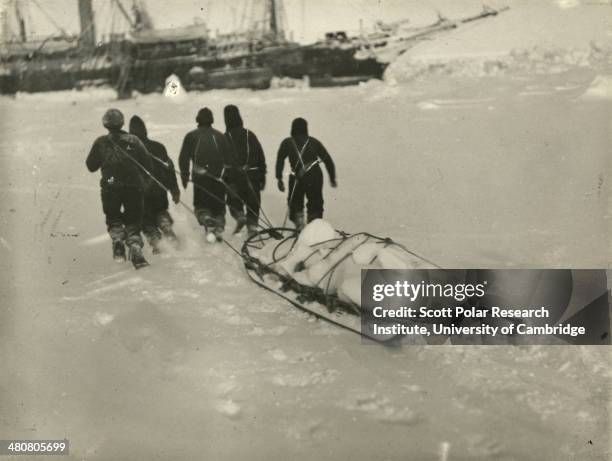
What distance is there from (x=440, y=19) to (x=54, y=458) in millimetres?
3146

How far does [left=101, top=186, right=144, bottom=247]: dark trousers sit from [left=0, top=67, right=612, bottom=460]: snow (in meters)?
0.19

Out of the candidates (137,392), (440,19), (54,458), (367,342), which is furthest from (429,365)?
(440,19)

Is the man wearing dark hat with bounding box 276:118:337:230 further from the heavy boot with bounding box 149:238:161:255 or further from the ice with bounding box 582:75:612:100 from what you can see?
the ice with bounding box 582:75:612:100

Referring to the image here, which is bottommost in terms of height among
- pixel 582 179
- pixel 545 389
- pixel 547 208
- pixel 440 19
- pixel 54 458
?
pixel 54 458

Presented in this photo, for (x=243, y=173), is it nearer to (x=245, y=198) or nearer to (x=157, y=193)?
(x=245, y=198)

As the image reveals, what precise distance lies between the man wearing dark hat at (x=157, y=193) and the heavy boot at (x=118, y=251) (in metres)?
0.23

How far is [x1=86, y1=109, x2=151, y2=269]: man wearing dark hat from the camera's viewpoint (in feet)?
11.8

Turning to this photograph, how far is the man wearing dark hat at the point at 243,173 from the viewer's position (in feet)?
12.7

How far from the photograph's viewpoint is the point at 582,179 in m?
3.32

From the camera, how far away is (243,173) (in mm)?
4000

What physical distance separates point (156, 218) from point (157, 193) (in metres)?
0.18

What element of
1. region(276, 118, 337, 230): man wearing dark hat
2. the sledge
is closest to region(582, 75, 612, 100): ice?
the sledge

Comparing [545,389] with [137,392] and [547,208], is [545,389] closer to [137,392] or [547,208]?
[547,208]

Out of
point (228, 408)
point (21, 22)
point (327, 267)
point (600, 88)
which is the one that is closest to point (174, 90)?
point (21, 22)
